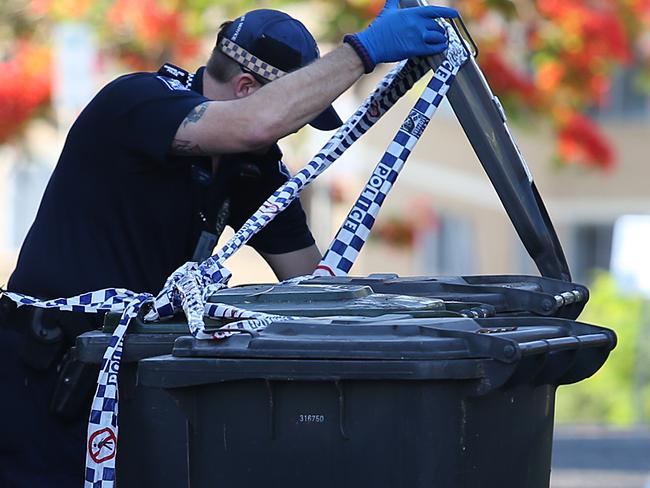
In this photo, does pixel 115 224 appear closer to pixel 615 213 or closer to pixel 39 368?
pixel 39 368

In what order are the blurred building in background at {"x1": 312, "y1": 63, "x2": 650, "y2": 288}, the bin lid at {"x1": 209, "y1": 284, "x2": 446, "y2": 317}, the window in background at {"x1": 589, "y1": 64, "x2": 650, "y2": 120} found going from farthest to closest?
1. the window in background at {"x1": 589, "y1": 64, "x2": 650, "y2": 120}
2. the blurred building in background at {"x1": 312, "y1": 63, "x2": 650, "y2": 288}
3. the bin lid at {"x1": 209, "y1": 284, "x2": 446, "y2": 317}

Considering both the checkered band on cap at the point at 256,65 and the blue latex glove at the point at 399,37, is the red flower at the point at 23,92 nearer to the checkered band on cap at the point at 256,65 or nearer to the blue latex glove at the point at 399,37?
the checkered band on cap at the point at 256,65

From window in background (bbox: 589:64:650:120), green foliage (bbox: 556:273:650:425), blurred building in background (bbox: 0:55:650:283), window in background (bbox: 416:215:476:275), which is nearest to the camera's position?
green foliage (bbox: 556:273:650:425)

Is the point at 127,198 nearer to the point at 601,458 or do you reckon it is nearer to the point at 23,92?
the point at 601,458

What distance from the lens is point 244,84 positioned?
427cm

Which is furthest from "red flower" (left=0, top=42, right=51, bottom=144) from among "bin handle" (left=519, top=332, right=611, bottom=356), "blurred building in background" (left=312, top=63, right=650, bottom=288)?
"blurred building in background" (left=312, top=63, right=650, bottom=288)

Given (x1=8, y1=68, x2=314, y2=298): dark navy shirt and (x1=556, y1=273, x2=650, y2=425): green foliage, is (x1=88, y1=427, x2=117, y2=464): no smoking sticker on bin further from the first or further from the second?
(x1=556, y1=273, x2=650, y2=425): green foliage

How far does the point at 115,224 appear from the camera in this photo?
398cm

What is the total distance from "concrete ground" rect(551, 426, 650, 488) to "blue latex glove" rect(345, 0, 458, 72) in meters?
5.53

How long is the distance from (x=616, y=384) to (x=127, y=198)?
407 inches

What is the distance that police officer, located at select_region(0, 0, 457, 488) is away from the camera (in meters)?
3.88

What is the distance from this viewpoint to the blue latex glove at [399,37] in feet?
12.9

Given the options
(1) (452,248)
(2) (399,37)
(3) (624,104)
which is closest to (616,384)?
(1) (452,248)

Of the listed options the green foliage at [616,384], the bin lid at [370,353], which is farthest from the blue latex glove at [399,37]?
the green foliage at [616,384]
